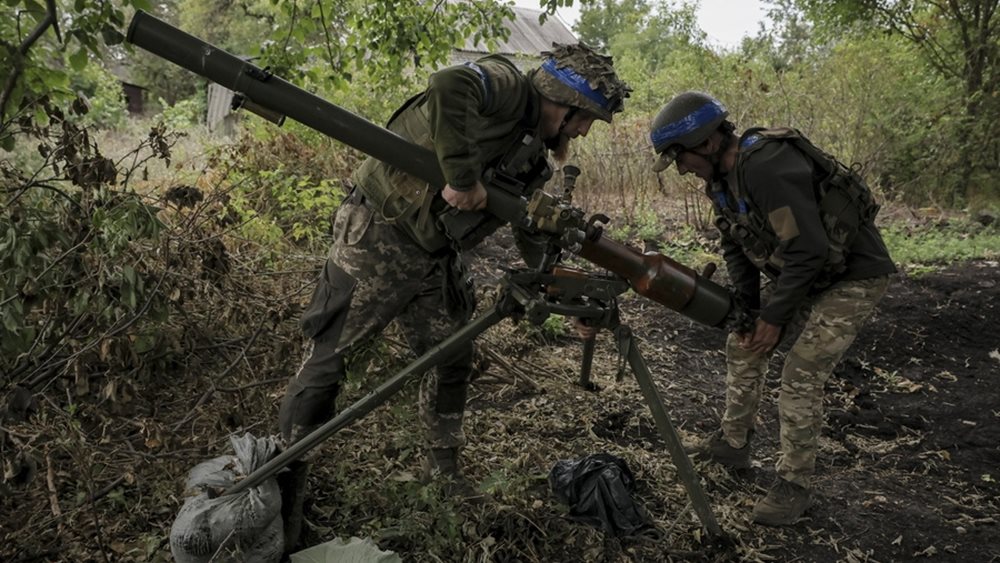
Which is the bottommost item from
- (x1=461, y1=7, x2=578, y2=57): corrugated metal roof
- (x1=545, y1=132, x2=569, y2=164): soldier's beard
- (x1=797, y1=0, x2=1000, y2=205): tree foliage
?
(x1=545, y1=132, x2=569, y2=164): soldier's beard

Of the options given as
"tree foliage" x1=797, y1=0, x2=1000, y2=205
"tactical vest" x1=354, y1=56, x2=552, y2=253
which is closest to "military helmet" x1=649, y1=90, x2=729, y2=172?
"tactical vest" x1=354, y1=56, x2=552, y2=253

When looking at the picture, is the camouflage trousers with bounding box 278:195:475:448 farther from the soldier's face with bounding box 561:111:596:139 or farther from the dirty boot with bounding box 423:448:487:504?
the soldier's face with bounding box 561:111:596:139

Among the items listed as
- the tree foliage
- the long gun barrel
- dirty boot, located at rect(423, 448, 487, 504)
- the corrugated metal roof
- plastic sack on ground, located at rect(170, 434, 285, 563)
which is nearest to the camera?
the long gun barrel

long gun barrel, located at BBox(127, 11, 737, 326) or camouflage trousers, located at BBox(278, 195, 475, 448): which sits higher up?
long gun barrel, located at BBox(127, 11, 737, 326)

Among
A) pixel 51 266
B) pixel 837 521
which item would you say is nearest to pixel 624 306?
pixel 837 521

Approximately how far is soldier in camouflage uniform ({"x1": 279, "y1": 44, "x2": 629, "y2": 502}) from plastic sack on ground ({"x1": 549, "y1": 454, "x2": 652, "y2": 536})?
3.17 feet

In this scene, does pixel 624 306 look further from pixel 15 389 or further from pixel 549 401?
pixel 15 389

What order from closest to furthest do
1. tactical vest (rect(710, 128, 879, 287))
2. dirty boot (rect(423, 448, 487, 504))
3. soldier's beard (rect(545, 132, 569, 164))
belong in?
soldier's beard (rect(545, 132, 569, 164)) < tactical vest (rect(710, 128, 879, 287)) < dirty boot (rect(423, 448, 487, 504))

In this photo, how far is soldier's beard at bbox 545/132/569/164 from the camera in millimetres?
2793

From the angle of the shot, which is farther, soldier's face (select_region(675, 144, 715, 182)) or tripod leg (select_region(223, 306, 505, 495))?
soldier's face (select_region(675, 144, 715, 182))

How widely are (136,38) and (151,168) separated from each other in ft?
24.1

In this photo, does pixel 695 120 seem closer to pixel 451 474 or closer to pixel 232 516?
pixel 451 474

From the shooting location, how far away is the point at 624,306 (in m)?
6.31

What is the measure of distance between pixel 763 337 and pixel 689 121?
1.06 metres
